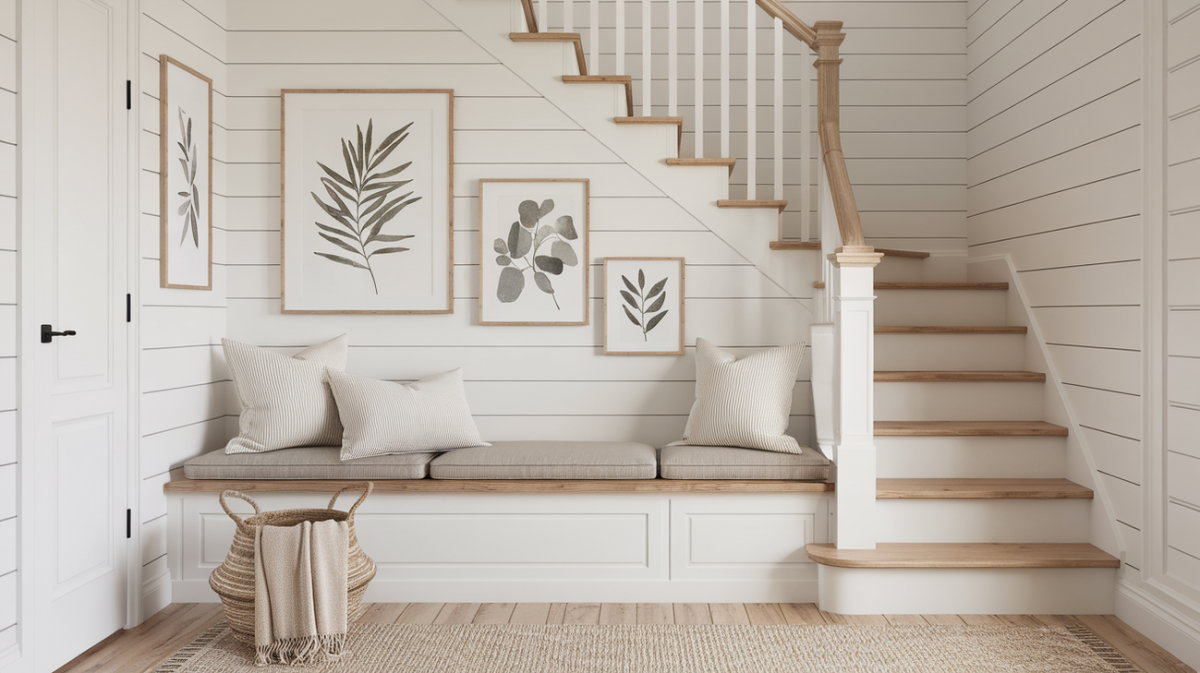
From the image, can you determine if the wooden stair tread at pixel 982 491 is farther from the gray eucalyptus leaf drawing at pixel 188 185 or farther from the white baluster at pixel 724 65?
the gray eucalyptus leaf drawing at pixel 188 185

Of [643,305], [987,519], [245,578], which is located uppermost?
[643,305]

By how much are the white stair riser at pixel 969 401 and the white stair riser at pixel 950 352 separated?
0.22 metres

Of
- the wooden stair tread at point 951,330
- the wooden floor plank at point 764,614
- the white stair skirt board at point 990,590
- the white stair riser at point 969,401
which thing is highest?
the wooden stair tread at point 951,330

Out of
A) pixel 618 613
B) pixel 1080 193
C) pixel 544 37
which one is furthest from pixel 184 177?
pixel 1080 193

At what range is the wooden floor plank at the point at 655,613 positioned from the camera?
282cm

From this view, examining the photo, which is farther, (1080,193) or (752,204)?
(752,204)

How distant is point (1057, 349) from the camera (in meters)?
3.27

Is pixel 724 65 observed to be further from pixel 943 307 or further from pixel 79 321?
pixel 79 321

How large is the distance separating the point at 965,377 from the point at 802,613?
1.24 metres

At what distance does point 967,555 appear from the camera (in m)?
2.83

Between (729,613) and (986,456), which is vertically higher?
(986,456)

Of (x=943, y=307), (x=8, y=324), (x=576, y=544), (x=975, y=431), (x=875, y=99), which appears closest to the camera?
(x=8, y=324)

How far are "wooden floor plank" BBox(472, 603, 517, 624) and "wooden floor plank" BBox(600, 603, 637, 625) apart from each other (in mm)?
341

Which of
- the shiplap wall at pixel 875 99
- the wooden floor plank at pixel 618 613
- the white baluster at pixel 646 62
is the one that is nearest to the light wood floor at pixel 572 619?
the wooden floor plank at pixel 618 613
